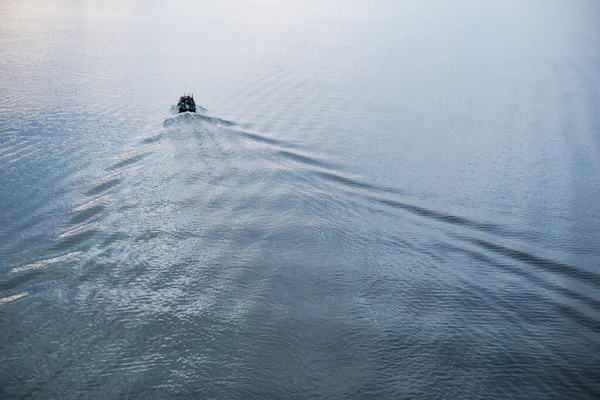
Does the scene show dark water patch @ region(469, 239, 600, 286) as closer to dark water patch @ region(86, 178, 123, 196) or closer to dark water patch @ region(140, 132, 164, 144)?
dark water patch @ region(86, 178, 123, 196)

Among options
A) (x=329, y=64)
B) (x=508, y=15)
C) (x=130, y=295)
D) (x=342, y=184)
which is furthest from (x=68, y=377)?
(x=508, y=15)

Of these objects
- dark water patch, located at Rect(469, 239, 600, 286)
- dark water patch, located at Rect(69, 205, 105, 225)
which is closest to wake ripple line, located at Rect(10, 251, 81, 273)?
dark water patch, located at Rect(69, 205, 105, 225)

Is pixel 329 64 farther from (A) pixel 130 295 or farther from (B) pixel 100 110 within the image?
(A) pixel 130 295

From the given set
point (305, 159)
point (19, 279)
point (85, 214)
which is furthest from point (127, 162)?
point (19, 279)

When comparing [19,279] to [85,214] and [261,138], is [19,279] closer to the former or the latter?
[85,214]

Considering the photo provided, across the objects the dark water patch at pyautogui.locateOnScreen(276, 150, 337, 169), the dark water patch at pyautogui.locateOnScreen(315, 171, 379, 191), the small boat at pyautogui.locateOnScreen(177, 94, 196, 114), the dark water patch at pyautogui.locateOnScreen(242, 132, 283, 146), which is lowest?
the dark water patch at pyautogui.locateOnScreen(315, 171, 379, 191)

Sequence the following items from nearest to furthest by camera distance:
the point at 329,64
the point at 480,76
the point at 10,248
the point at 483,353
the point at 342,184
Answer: the point at 483,353
the point at 10,248
the point at 342,184
the point at 480,76
the point at 329,64
